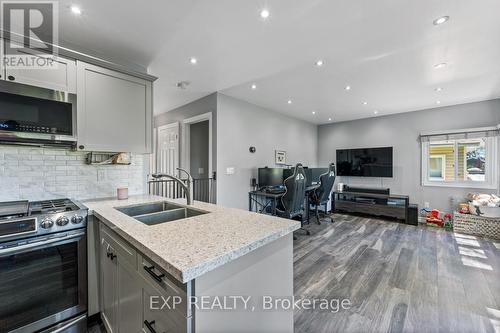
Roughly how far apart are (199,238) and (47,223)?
113 centimetres

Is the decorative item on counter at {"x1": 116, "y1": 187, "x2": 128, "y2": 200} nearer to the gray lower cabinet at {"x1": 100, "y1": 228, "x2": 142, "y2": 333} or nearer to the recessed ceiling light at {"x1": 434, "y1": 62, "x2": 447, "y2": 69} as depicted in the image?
the gray lower cabinet at {"x1": 100, "y1": 228, "x2": 142, "y2": 333}

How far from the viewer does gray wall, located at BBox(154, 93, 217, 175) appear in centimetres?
357

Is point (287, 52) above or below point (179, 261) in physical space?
above

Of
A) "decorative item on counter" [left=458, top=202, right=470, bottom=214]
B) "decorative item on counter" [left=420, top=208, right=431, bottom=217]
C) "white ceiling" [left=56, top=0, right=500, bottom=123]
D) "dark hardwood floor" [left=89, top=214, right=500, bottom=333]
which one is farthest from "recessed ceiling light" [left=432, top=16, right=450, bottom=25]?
"decorative item on counter" [left=420, top=208, right=431, bottom=217]

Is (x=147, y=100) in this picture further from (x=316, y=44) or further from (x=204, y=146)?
(x=204, y=146)

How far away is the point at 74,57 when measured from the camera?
1.81 m

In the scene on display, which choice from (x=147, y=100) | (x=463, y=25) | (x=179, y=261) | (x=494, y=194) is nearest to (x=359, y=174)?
(x=494, y=194)

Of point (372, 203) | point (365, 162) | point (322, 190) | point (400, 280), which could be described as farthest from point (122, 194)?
point (365, 162)

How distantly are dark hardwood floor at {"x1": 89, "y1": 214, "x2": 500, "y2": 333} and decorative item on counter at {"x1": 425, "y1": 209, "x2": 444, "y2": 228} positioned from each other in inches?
20.1

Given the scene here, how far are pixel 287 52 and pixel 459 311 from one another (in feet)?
9.58

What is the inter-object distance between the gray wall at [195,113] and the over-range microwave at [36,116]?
6.46ft

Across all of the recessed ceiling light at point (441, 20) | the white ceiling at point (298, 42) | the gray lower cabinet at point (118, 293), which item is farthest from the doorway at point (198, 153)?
the recessed ceiling light at point (441, 20)

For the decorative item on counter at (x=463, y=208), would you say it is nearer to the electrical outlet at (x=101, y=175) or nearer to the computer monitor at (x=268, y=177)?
the computer monitor at (x=268, y=177)

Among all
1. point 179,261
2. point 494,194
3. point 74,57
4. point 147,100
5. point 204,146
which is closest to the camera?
point 179,261
